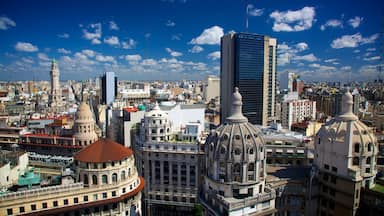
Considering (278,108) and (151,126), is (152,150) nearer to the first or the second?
(151,126)

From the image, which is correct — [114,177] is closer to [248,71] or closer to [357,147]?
[357,147]

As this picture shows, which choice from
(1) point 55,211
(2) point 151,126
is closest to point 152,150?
(2) point 151,126

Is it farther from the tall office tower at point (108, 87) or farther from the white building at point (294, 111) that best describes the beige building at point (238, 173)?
the tall office tower at point (108, 87)

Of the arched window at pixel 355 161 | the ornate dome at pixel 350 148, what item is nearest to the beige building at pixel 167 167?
the ornate dome at pixel 350 148

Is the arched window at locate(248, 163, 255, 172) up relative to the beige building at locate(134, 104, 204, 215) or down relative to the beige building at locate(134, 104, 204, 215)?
up

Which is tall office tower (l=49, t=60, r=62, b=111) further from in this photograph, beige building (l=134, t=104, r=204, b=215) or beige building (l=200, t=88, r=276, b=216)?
beige building (l=200, t=88, r=276, b=216)

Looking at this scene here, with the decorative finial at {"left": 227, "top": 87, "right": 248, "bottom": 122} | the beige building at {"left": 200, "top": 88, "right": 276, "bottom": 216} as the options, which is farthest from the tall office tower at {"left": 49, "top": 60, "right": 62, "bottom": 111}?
the beige building at {"left": 200, "top": 88, "right": 276, "bottom": 216}
